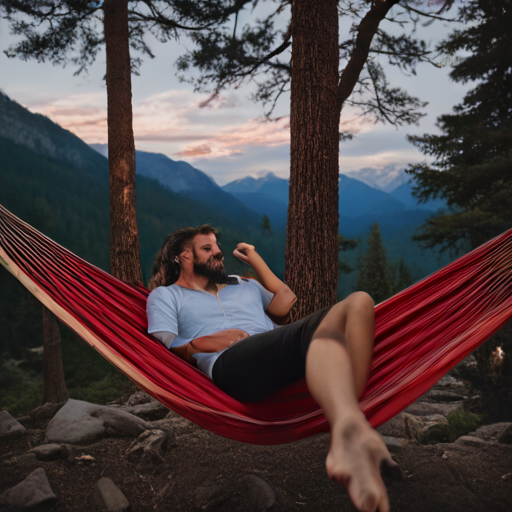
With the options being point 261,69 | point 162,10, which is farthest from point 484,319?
point 162,10

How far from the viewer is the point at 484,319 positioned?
1370 mm

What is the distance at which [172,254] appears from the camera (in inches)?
66.2

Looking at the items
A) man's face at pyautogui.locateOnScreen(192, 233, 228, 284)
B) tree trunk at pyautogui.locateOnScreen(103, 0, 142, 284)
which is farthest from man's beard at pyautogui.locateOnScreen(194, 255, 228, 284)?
tree trunk at pyautogui.locateOnScreen(103, 0, 142, 284)

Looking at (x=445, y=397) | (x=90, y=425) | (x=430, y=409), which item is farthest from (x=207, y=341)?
(x=445, y=397)

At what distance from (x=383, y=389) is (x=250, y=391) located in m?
0.37

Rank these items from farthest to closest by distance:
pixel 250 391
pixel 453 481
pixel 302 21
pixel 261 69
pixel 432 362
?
pixel 261 69 → pixel 302 21 → pixel 453 481 → pixel 250 391 → pixel 432 362

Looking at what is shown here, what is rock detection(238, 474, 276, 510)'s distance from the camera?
1.80 m

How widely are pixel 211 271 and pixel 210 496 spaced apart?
34.9 inches

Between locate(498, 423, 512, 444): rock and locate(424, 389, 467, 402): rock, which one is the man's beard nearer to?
locate(498, 423, 512, 444): rock

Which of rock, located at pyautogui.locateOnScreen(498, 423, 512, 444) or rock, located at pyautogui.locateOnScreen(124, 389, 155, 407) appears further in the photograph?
rock, located at pyautogui.locateOnScreen(124, 389, 155, 407)

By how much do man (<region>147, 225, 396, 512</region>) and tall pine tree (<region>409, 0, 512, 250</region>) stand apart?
218 inches

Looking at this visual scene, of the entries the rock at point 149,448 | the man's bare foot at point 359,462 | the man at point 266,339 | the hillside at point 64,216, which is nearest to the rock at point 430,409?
the rock at point 149,448

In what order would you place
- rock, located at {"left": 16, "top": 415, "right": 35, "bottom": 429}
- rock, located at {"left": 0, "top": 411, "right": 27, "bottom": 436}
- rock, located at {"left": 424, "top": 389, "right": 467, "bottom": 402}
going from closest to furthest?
rock, located at {"left": 0, "top": 411, "right": 27, "bottom": 436}
rock, located at {"left": 16, "top": 415, "right": 35, "bottom": 429}
rock, located at {"left": 424, "top": 389, "right": 467, "bottom": 402}

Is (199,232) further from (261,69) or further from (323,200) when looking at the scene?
(261,69)
